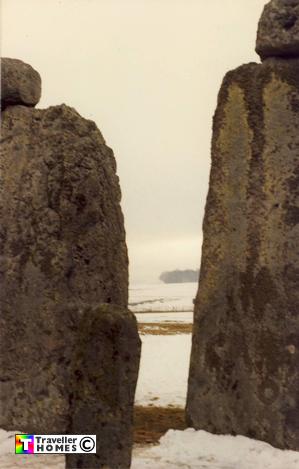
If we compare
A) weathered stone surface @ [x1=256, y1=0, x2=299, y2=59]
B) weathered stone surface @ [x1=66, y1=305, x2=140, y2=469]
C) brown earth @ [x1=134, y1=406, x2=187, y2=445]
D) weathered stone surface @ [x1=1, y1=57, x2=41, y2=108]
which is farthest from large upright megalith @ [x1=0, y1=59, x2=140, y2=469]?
weathered stone surface @ [x1=66, y1=305, x2=140, y2=469]

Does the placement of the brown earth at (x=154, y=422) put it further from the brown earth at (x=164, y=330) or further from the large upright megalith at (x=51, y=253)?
the brown earth at (x=164, y=330)

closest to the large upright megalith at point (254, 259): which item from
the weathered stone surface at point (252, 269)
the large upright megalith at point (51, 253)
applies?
the weathered stone surface at point (252, 269)

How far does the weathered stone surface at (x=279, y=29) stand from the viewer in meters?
7.43

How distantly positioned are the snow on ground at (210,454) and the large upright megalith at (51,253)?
41.3 inches

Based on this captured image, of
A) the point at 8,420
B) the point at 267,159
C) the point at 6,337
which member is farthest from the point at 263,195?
the point at 8,420

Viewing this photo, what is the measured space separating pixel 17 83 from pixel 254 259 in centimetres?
337

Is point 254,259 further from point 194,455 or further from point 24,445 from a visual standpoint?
point 24,445

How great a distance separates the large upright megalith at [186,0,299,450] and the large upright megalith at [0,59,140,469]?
1.07 meters

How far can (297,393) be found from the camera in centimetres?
697

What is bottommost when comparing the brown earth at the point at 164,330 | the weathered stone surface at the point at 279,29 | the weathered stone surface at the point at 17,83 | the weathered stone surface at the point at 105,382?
the brown earth at the point at 164,330

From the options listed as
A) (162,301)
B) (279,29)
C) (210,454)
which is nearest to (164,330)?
(210,454)

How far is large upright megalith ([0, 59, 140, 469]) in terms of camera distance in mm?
7312
